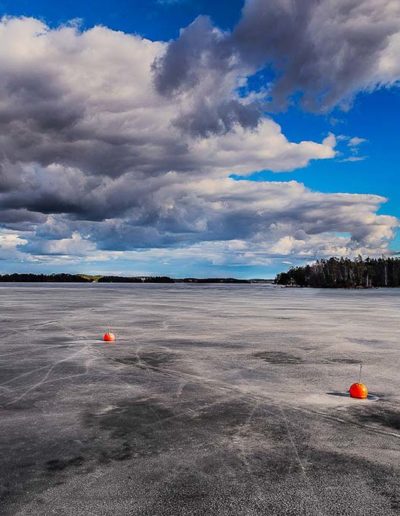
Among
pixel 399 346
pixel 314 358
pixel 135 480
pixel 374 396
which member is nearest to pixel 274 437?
pixel 135 480

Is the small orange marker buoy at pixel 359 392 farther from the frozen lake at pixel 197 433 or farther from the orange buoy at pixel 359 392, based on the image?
the frozen lake at pixel 197 433

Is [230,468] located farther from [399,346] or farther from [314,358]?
[399,346]

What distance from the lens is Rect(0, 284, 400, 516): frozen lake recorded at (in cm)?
438

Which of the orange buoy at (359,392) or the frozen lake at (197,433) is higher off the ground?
the orange buoy at (359,392)

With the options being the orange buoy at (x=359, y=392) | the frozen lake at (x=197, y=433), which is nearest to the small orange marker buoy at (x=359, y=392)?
the orange buoy at (x=359, y=392)

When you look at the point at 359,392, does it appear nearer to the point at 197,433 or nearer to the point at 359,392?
the point at 359,392

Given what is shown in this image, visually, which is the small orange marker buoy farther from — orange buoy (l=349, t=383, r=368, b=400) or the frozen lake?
the frozen lake

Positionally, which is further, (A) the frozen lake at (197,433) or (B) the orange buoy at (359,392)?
(B) the orange buoy at (359,392)

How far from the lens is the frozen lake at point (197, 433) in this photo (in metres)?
4.38

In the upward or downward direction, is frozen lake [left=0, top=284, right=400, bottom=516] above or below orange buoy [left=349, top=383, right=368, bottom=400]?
below

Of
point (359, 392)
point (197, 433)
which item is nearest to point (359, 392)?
point (359, 392)

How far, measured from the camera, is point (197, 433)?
6121 mm

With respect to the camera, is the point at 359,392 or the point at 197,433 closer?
the point at 197,433

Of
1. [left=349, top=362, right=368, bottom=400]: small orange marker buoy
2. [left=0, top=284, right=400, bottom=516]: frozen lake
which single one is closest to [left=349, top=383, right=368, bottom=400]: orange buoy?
[left=349, top=362, right=368, bottom=400]: small orange marker buoy
